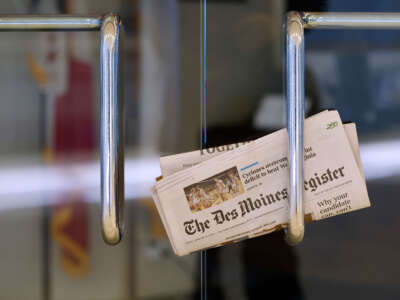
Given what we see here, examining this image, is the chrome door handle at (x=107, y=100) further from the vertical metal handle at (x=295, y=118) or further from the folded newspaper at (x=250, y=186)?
the vertical metal handle at (x=295, y=118)

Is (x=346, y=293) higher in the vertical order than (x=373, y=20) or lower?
lower

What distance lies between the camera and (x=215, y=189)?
60 cm

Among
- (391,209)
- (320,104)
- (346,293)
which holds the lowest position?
(346,293)

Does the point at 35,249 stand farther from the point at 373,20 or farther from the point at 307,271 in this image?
the point at 373,20

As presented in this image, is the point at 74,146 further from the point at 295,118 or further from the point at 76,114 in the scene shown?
the point at 295,118

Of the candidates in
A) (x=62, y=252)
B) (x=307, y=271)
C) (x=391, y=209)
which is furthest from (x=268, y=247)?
(x=62, y=252)

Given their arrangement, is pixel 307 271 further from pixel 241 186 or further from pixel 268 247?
pixel 241 186

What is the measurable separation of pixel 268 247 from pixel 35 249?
0.34 metres

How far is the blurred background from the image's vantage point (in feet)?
2.03

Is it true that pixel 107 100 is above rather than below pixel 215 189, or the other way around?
above

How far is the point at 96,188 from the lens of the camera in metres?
0.63

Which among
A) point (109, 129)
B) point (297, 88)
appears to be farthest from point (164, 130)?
point (297, 88)

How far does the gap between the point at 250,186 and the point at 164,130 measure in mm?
148

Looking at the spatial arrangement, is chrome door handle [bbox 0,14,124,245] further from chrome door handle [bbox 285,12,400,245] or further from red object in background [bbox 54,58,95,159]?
chrome door handle [bbox 285,12,400,245]
